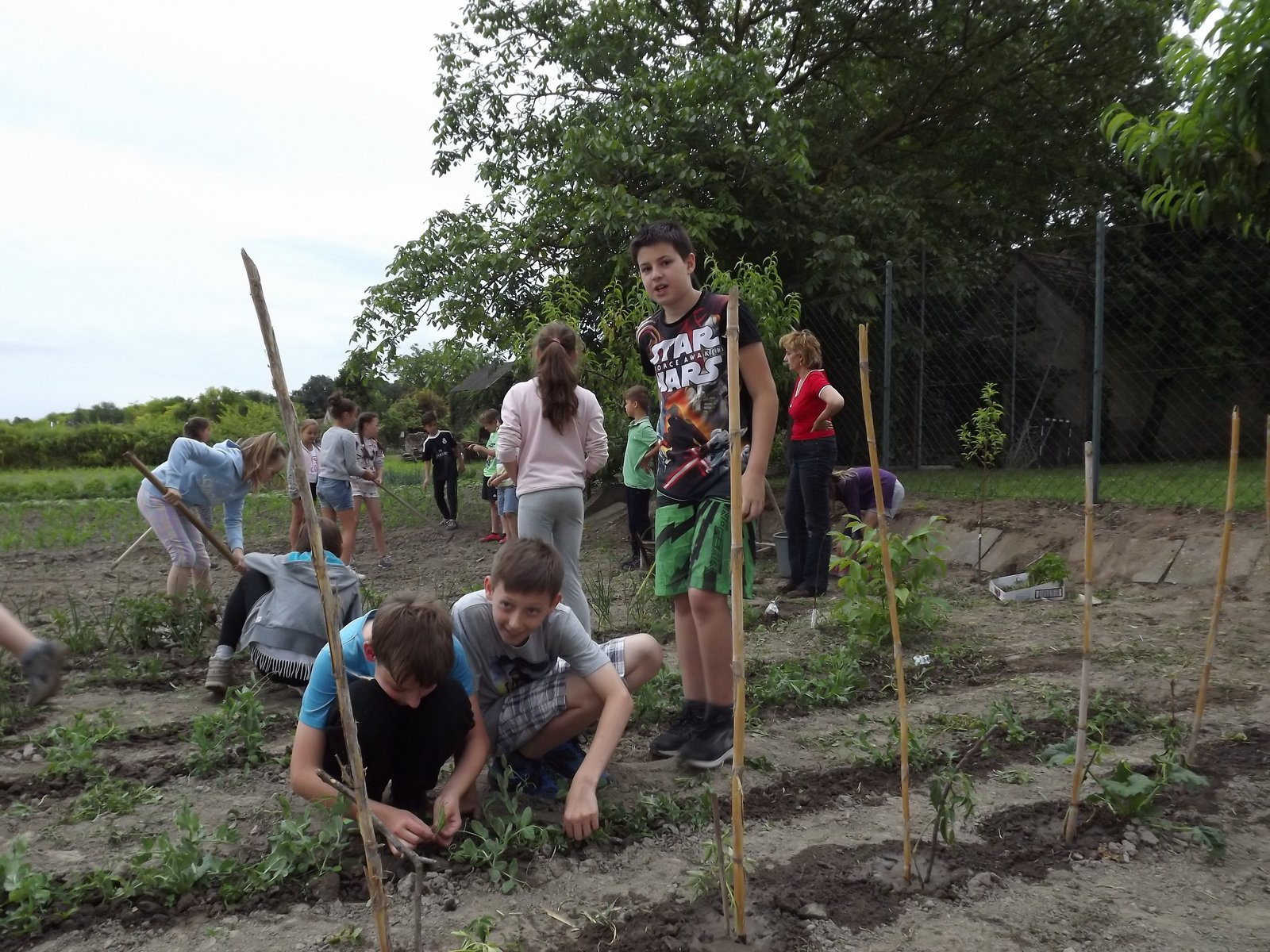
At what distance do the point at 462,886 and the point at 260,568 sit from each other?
2128 mm

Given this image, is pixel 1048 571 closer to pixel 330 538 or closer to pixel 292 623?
pixel 330 538

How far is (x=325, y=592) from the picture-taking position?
1428 millimetres

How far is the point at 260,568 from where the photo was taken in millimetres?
3875

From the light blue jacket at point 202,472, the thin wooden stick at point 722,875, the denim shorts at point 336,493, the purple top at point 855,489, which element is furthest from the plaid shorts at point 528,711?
the denim shorts at point 336,493

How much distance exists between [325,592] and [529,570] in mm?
979

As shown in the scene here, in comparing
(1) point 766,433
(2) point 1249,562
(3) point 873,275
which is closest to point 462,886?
(1) point 766,433

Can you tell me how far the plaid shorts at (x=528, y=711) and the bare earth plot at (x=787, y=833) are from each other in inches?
8.7

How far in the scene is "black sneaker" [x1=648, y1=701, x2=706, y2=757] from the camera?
3.04 meters

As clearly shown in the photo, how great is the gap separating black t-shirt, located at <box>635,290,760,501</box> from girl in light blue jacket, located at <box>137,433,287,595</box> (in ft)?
9.65

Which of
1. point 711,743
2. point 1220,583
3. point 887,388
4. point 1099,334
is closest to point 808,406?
point 1099,334

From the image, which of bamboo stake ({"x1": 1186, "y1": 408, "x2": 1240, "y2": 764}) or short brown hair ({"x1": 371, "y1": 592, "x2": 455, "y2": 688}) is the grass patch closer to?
bamboo stake ({"x1": 1186, "y1": 408, "x2": 1240, "y2": 764})

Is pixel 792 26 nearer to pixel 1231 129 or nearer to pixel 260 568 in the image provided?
pixel 1231 129

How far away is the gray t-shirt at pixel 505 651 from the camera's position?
8.54 ft

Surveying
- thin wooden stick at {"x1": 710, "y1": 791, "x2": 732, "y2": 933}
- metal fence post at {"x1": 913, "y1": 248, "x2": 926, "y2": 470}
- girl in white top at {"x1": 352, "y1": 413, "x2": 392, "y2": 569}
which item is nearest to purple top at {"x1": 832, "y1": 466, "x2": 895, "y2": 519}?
metal fence post at {"x1": 913, "y1": 248, "x2": 926, "y2": 470}
